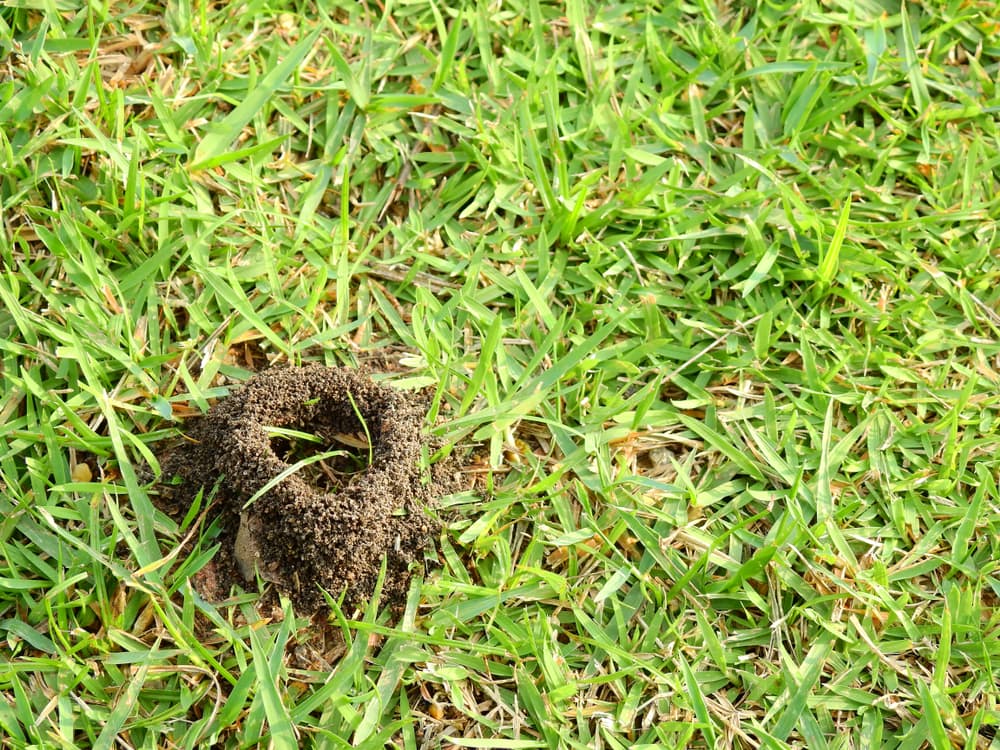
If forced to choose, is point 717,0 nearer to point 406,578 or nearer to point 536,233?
point 536,233

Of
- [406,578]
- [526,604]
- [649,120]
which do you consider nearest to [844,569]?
[526,604]

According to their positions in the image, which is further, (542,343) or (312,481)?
(542,343)

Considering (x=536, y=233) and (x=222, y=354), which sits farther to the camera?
(x=536, y=233)

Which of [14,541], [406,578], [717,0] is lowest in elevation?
[406,578]
